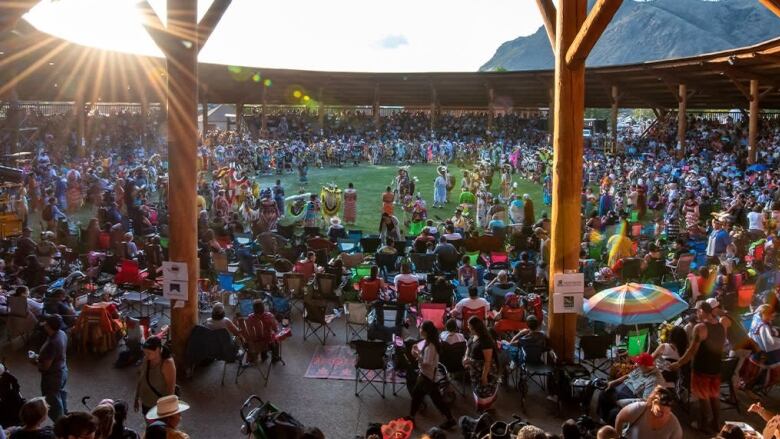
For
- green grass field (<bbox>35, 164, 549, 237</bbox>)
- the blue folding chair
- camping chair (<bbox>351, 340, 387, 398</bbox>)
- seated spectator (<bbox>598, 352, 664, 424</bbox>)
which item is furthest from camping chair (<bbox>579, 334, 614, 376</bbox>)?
green grass field (<bbox>35, 164, 549, 237</bbox>)

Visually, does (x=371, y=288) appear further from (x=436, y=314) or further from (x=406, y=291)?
(x=436, y=314)

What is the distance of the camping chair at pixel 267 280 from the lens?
11.5 meters

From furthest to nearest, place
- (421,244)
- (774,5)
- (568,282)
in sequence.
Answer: (421,244), (568,282), (774,5)

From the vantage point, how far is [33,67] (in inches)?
1003

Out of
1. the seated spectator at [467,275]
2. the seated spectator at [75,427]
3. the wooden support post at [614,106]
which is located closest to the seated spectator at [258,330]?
the seated spectator at [467,275]

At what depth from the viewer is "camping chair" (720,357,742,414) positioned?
26.0 feet

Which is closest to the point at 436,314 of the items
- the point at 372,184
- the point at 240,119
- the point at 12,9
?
the point at 12,9

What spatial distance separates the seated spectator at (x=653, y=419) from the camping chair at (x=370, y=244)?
29.5ft

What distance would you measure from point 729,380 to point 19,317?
912 cm

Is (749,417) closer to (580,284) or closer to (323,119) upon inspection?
(580,284)

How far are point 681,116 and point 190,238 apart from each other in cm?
2576

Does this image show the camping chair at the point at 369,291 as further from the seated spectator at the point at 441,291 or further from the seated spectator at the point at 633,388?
the seated spectator at the point at 633,388

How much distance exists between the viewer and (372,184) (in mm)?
28062

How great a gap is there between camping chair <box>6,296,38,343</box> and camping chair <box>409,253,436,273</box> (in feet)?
20.8
